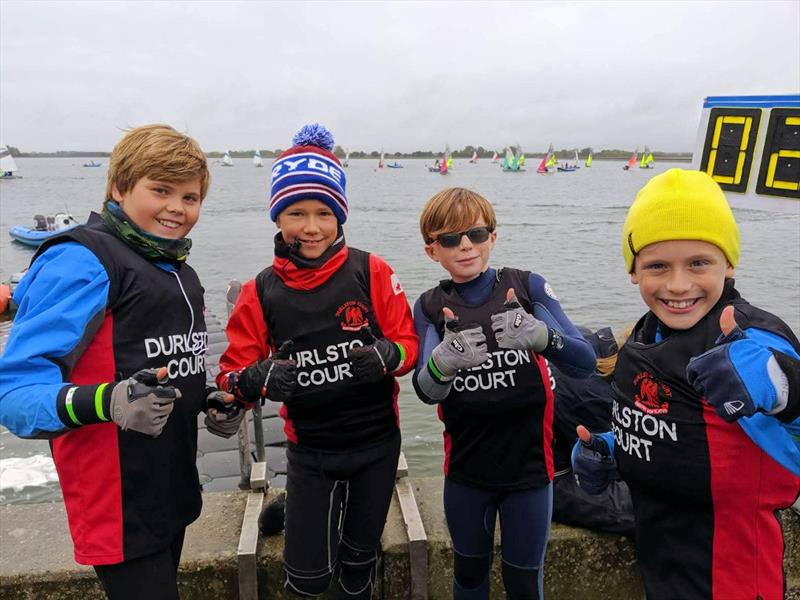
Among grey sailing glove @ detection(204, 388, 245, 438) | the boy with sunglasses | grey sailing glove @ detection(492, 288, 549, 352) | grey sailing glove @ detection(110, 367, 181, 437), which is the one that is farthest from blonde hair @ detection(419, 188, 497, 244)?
grey sailing glove @ detection(110, 367, 181, 437)

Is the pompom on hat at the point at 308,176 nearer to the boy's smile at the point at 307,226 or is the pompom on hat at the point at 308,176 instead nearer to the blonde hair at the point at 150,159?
the boy's smile at the point at 307,226

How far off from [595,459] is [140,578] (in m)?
1.69

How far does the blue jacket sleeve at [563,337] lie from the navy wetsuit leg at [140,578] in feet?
5.40

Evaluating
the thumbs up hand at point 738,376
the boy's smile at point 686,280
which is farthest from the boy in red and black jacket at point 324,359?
the thumbs up hand at point 738,376

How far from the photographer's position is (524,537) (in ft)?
7.74

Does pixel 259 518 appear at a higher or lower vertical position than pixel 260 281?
lower

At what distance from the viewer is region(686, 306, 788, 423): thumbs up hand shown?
1387mm

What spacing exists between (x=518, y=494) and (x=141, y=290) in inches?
66.7

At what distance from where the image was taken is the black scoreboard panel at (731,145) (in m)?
3.40

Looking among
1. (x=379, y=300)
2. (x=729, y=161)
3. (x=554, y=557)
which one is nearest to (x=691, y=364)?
(x=379, y=300)

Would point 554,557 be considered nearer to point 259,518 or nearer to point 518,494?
point 518,494

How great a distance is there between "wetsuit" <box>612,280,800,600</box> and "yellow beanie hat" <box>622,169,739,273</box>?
0.55 feet

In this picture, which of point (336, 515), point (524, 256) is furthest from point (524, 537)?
point (524, 256)

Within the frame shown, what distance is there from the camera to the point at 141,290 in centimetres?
192
